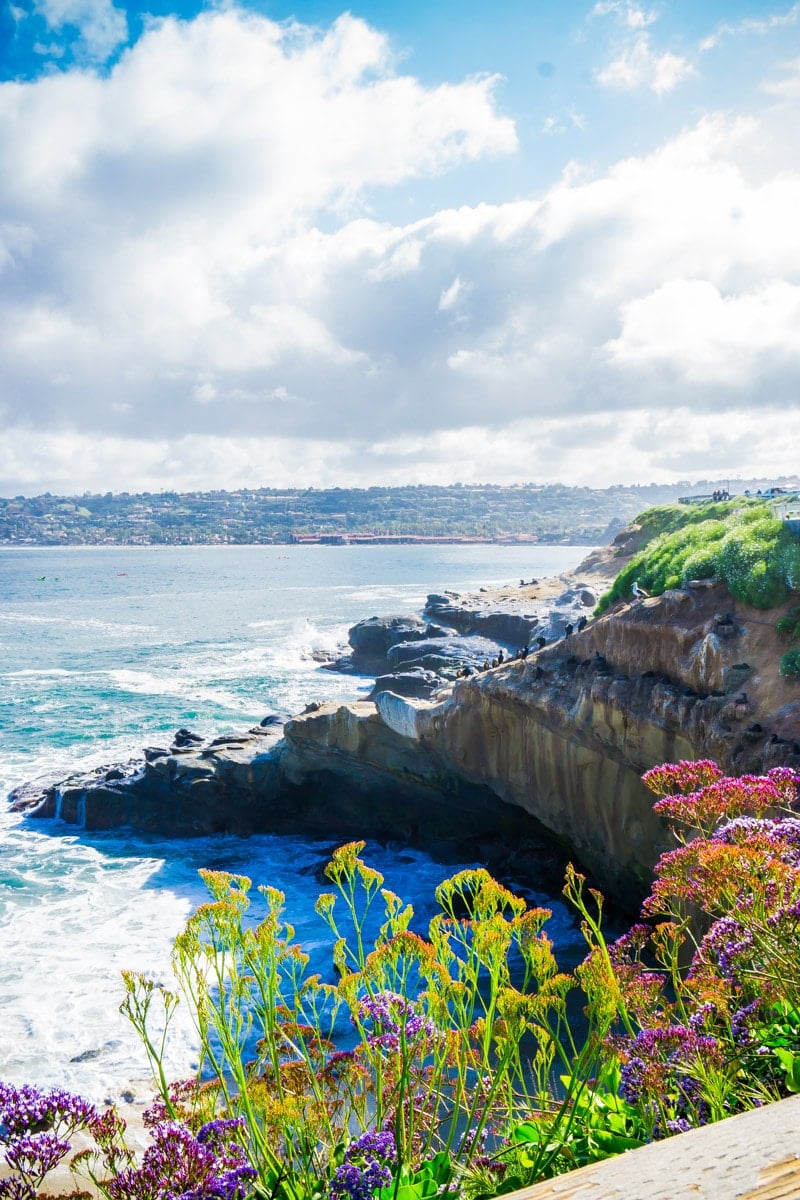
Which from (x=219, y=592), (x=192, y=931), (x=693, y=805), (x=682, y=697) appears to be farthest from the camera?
(x=219, y=592)

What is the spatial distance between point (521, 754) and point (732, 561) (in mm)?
5897

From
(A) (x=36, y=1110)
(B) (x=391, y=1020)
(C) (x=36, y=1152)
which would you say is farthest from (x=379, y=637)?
(C) (x=36, y=1152)

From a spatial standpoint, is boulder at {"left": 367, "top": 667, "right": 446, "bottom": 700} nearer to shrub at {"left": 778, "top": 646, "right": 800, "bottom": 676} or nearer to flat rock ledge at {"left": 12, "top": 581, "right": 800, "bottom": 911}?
flat rock ledge at {"left": 12, "top": 581, "right": 800, "bottom": 911}

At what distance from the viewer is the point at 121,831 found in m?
22.8

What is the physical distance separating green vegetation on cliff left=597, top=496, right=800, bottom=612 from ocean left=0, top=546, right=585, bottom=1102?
7.39m

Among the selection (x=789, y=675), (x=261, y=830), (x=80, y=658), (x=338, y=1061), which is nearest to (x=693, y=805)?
(x=338, y=1061)

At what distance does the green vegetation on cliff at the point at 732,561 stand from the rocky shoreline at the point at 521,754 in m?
0.43

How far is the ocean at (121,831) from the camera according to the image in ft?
43.9

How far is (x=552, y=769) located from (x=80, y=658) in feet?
139

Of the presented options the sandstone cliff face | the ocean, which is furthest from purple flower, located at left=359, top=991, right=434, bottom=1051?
the ocean

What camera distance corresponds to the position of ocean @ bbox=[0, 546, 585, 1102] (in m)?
13.4

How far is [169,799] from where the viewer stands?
22938 mm

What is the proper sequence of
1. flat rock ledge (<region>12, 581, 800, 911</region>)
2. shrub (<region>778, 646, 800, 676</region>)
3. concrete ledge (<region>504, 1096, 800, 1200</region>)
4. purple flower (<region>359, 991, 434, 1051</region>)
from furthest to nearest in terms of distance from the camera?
flat rock ledge (<region>12, 581, 800, 911</region>) → shrub (<region>778, 646, 800, 676</region>) → purple flower (<region>359, 991, 434, 1051</region>) → concrete ledge (<region>504, 1096, 800, 1200</region>)

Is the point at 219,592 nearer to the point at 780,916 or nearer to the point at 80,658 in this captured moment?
the point at 80,658
